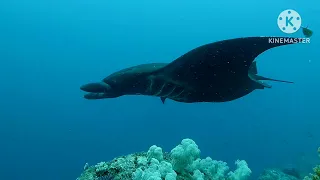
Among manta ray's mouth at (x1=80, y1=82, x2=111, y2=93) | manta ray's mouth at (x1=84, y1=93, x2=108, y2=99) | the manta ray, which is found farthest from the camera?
manta ray's mouth at (x1=84, y1=93, x2=108, y2=99)

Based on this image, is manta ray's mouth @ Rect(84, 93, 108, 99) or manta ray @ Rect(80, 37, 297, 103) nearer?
manta ray @ Rect(80, 37, 297, 103)

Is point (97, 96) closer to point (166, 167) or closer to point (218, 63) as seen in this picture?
point (166, 167)

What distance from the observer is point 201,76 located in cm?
450

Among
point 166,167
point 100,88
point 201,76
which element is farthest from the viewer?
point 100,88

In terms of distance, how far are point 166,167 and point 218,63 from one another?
153cm

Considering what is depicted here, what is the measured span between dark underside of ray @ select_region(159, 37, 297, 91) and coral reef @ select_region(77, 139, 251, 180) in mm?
928

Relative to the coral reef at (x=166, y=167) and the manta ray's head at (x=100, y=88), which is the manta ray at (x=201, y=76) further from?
the coral reef at (x=166, y=167)

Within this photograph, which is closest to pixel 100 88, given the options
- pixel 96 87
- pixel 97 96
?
pixel 96 87

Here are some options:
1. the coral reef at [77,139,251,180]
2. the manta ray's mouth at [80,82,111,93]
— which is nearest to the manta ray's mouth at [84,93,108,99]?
the manta ray's mouth at [80,82,111,93]

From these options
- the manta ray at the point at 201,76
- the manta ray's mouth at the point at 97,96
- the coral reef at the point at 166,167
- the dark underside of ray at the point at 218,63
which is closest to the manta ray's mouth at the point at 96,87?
the manta ray at the point at 201,76

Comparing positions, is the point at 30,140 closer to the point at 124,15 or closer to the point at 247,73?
the point at 124,15

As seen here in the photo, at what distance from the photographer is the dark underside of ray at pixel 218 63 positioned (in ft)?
13.1

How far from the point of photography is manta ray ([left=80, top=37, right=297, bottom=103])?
4.10 meters

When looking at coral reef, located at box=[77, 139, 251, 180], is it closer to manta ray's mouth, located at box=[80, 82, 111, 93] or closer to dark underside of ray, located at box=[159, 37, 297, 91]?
dark underside of ray, located at box=[159, 37, 297, 91]
